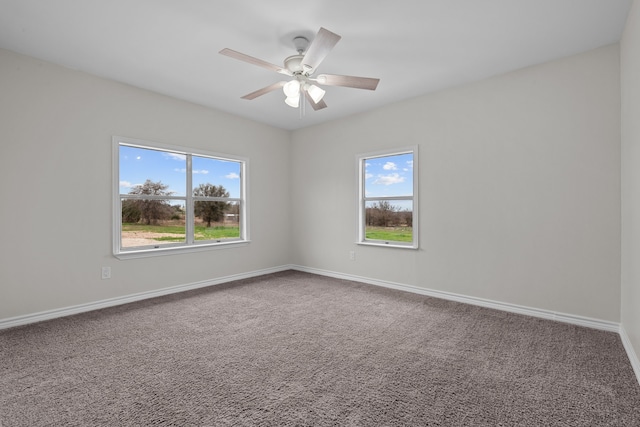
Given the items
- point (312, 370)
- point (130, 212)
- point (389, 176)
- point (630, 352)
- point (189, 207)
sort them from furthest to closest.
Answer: point (389, 176)
point (189, 207)
point (130, 212)
point (630, 352)
point (312, 370)

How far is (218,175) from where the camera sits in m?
4.65

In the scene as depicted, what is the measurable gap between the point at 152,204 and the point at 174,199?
28cm

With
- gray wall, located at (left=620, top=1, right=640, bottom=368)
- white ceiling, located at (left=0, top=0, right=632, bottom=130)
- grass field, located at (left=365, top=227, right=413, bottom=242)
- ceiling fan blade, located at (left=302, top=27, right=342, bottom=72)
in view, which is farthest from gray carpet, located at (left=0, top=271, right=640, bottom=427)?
white ceiling, located at (left=0, top=0, right=632, bottom=130)

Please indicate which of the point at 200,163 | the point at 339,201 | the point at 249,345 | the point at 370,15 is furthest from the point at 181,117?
the point at 249,345

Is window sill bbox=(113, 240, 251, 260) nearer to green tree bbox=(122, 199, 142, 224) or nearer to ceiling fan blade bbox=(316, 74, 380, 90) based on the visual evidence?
green tree bbox=(122, 199, 142, 224)

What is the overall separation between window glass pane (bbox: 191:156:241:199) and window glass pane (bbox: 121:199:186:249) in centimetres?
48

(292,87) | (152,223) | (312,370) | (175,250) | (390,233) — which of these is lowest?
(312,370)

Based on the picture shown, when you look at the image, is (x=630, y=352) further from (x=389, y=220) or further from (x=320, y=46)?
(x=320, y=46)

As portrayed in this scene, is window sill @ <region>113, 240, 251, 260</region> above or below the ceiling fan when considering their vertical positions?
below

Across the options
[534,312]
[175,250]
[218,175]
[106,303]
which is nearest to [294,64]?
[218,175]

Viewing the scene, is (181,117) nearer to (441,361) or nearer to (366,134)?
(366,134)

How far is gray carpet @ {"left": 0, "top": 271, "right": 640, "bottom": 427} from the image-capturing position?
1640mm

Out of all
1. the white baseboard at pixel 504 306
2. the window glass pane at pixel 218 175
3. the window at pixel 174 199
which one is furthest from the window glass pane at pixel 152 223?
the white baseboard at pixel 504 306

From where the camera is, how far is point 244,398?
178 centimetres
